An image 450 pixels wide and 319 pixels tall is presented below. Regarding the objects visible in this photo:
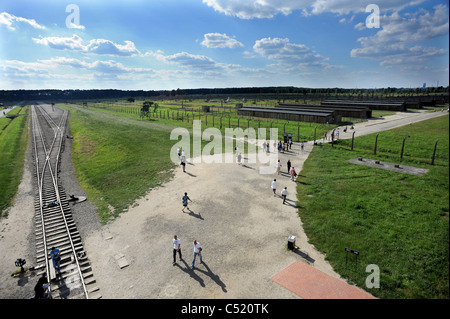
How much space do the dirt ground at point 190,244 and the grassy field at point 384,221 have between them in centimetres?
129

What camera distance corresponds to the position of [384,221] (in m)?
15.2

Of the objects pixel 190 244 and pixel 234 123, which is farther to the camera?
pixel 234 123

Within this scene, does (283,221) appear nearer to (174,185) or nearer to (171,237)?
(171,237)

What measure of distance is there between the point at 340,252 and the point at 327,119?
50.5 meters

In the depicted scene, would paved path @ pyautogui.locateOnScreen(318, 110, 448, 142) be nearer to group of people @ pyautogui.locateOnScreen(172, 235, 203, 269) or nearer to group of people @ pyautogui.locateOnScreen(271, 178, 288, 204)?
group of people @ pyautogui.locateOnScreen(271, 178, 288, 204)

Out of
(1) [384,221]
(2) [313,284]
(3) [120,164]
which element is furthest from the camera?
(3) [120,164]

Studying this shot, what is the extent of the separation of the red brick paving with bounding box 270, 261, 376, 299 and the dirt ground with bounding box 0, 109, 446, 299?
362 mm

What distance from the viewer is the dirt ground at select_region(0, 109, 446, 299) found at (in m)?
11.2

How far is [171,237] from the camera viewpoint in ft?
48.8

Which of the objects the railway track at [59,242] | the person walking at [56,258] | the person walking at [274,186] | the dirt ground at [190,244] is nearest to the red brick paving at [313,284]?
the dirt ground at [190,244]

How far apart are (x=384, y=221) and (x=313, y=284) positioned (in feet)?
25.4

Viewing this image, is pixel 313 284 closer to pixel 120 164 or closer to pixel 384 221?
pixel 384 221

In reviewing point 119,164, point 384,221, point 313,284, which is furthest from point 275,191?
point 119,164
